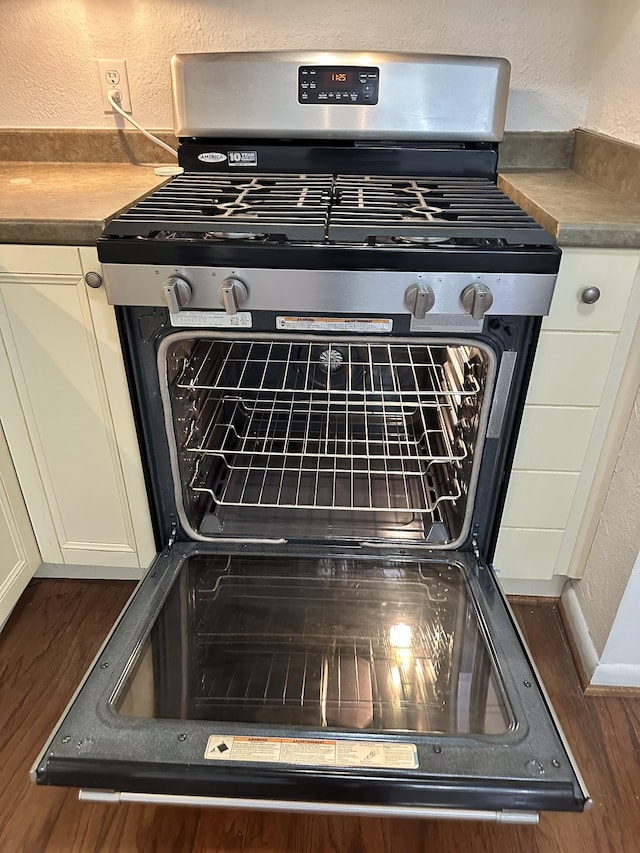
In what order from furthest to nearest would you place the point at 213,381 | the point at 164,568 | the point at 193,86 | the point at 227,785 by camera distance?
the point at 213,381 < the point at 193,86 < the point at 164,568 < the point at 227,785

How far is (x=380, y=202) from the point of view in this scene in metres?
1.29

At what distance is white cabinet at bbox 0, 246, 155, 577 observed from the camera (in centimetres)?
119

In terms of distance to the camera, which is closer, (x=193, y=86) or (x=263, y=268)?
(x=263, y=268)

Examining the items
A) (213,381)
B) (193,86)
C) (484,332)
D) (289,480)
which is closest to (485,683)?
(484,332)

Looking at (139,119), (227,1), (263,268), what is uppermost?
(227,1)

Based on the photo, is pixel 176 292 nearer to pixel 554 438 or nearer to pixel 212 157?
pixel 212 157

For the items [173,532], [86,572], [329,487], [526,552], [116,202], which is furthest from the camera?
[86,572]

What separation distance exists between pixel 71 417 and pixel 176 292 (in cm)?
45

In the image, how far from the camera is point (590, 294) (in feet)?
3.75

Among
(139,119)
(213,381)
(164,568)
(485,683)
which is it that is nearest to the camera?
(485,683)

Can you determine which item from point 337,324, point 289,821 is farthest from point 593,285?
point 289,821

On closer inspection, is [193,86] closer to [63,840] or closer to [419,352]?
[419,352]

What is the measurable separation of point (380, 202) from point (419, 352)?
513 millimetres

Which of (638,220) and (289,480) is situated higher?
(638,220)
